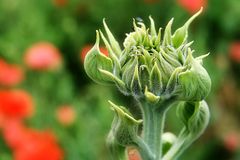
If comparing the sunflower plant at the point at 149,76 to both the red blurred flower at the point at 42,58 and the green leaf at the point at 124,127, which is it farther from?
the red blurred flower at the point at 42,58

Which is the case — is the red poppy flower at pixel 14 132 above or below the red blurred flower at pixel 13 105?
below

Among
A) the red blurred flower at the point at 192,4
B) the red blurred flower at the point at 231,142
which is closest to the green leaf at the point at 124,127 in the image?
the red blurred flower at the point at 231,142

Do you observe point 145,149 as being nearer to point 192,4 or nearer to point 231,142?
point 231,142

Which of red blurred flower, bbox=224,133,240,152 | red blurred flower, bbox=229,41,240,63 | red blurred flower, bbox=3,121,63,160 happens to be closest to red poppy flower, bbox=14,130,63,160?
red blurred flower, bbox=3,121,63,160

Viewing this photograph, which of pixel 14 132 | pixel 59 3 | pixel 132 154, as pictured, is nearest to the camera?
pixel 132 154

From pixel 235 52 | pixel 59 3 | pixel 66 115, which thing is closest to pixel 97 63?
pixel 66 115

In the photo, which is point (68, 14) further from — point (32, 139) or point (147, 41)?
point (147, 41)

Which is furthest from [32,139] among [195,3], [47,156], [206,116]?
[206,116]
